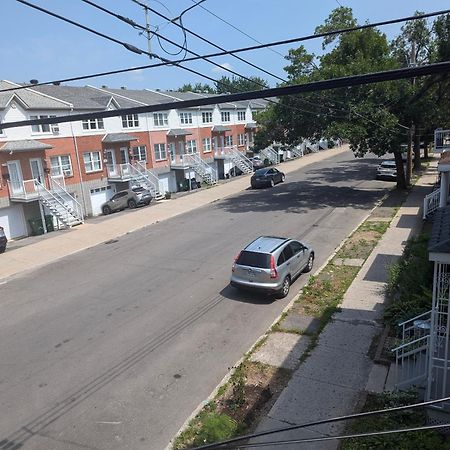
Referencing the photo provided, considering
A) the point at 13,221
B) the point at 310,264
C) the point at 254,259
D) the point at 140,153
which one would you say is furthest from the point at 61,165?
the point at 254,259

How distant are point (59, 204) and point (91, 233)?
4.61 meters

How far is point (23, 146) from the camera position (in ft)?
86.1

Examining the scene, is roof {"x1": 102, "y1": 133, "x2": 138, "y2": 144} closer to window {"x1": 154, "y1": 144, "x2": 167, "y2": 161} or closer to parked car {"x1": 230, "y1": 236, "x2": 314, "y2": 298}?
window {"x1": 154, "y1": 144, "x2": 167, "y2": 161}

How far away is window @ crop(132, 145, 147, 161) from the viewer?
36.6m

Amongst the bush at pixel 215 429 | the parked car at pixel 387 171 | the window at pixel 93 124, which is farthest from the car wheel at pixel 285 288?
the parked car at pixel 387 171

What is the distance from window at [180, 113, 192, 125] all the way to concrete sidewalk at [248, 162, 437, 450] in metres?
32.4

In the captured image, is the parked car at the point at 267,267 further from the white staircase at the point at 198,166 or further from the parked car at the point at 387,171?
the white staircase at the point at 198,166

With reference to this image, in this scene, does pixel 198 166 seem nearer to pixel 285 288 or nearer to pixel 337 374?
pixel 285 288

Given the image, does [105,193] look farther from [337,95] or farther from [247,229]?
[337,95]

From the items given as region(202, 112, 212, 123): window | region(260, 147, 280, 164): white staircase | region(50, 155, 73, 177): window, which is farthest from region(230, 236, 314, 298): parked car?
region(260, 147, 280, 164): white staircase

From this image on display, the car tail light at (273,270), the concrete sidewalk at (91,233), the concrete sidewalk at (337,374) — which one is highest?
the car tail light at (273,270)

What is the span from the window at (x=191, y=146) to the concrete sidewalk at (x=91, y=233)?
8.10 meters

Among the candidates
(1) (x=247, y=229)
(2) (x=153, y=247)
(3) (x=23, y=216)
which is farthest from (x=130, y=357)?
(3) (x=23, y=216)

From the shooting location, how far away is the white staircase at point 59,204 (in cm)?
2695
